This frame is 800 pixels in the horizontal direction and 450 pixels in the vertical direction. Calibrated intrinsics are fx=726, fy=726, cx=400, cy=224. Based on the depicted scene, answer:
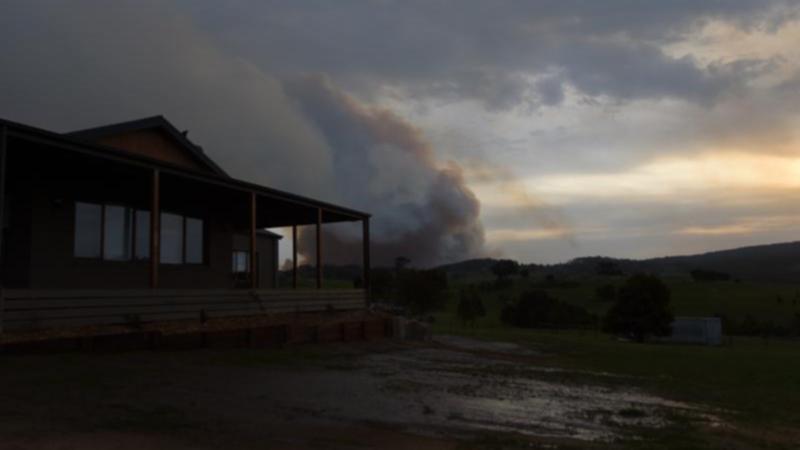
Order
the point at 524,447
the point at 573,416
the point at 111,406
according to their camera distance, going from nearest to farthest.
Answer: the point at 524,447, the point at 111,406, the point at 573,416

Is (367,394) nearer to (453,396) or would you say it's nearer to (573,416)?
(453,396)

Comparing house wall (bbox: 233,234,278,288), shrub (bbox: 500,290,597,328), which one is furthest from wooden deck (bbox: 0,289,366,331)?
shrub (bbox: 500,290,597,328)

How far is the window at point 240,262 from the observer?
27.1m

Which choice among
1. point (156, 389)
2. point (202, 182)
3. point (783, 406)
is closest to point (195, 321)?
point (202, 182)

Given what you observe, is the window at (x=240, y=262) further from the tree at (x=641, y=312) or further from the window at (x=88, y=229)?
the tree at (x=641, y=312)

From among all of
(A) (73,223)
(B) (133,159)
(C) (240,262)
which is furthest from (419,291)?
(B) (133,159)

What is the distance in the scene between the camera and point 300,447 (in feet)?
23.2

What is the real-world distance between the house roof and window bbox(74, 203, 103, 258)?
1.77 m

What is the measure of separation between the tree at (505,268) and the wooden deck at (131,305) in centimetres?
10494

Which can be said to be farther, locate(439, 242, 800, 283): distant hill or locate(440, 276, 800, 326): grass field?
locate(439, 242, 800, 283): distant hill

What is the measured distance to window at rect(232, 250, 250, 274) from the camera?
89.0 ft

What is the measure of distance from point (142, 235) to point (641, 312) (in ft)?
152

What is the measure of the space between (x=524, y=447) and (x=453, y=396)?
359 centimetres

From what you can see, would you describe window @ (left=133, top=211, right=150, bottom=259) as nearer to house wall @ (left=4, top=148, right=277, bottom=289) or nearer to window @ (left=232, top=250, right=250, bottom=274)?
house wall @ (left=4, top=148, right=277, bottom=289)
